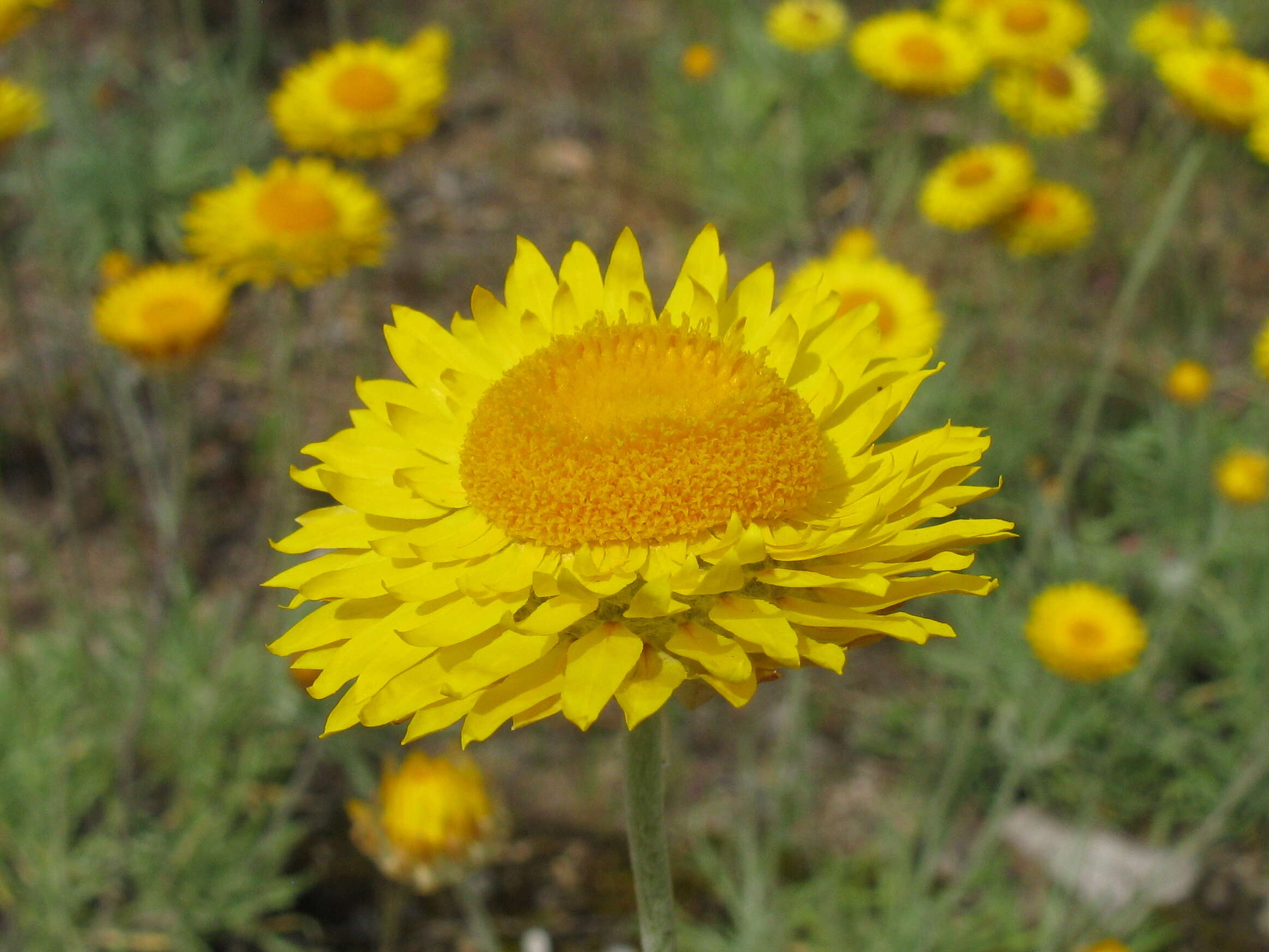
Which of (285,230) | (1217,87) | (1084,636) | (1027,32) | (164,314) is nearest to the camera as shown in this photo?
(1084,636)

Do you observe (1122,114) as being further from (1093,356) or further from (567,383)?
(567,383)

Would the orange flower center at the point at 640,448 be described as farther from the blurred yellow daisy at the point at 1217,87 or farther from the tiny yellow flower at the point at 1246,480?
the blurred yellow daisy at the point at 1217,87

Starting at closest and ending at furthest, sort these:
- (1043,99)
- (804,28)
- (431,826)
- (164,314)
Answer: (431,826)
(164,314)
(1043,99)
(804,28)

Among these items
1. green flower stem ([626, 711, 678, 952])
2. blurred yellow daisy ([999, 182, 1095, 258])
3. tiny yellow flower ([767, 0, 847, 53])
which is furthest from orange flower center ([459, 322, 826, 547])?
tiny yellow flower ([767, 0, 847, 53])

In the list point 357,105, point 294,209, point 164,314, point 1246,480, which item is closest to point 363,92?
point 357,105

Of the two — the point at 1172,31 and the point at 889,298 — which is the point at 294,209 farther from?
the point at 1172,31

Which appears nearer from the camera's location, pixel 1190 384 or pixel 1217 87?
pixel 1217 87

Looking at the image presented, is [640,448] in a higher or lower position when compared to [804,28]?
lower
